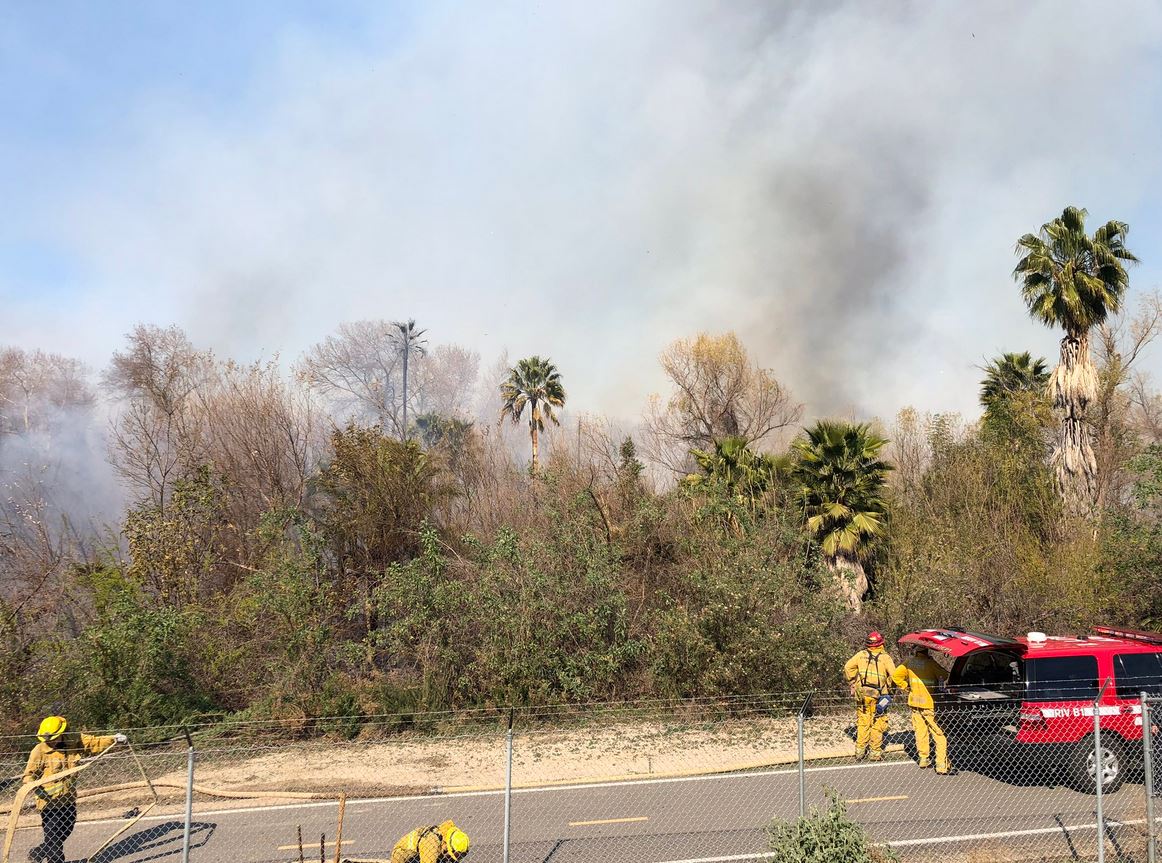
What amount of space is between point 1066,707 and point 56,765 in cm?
1004

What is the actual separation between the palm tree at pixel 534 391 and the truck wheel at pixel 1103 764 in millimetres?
32753

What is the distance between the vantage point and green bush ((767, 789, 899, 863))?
5227mm

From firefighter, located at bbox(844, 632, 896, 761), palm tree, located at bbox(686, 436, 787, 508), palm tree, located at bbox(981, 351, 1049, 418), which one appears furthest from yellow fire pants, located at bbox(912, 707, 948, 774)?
palm tree, located at bbox(981, 351, 1049, 418)

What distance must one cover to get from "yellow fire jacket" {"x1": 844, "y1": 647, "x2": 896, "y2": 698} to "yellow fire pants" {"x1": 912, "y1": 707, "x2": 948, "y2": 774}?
1.56ft

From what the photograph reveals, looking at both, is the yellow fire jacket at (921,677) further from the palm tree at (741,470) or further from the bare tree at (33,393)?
the bare tree at (33,393)

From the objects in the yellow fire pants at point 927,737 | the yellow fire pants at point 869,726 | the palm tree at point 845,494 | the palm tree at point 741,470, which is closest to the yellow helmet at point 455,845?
the yellow fire pants at point 927,737

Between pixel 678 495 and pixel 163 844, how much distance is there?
38.5 feet

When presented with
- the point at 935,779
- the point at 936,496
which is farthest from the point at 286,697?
the point at 936,496

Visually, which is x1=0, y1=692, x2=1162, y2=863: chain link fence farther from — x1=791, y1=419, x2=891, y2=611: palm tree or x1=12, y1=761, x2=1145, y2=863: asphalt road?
x1=791, y1=419, x2=891, y2=611: palm tree

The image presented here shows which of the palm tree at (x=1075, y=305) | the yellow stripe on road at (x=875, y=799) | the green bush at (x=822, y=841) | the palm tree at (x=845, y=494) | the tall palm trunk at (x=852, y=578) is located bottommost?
the yellow stripe on road at (x=875, y=799)

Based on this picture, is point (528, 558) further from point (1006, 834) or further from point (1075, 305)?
point (1075, 305)

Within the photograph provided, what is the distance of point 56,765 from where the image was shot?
7234mm

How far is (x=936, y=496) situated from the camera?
1939 centimetres

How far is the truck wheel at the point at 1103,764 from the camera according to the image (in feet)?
27.3
